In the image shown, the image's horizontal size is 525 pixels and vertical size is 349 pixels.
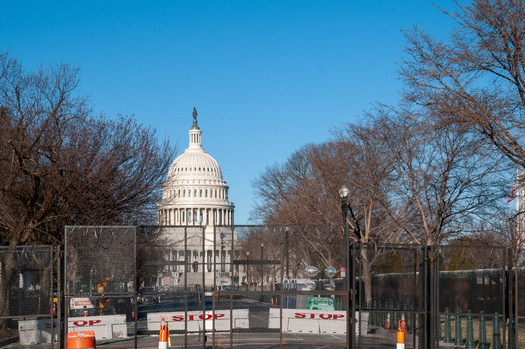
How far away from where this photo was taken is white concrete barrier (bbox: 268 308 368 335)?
23812mm

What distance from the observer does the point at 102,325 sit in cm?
2198

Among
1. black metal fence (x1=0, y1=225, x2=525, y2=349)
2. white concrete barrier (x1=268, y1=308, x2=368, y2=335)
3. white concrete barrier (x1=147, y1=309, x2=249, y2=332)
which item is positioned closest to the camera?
black metal fence (x1=0, y1=225, x2=525, y2=349)

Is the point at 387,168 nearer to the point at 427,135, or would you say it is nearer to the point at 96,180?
the point at 96,180

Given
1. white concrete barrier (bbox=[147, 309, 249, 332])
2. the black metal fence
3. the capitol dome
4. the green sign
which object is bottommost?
the green sign

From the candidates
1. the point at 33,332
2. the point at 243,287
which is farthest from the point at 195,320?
the point at 33,332

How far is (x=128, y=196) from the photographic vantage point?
2886 centimetres

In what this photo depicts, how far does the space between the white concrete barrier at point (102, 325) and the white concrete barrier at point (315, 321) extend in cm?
524

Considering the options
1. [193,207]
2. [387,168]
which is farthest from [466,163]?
[193,207]

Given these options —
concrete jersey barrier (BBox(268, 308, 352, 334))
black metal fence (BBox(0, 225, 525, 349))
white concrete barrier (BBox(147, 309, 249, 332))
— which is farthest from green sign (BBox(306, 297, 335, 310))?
white concrete barrier (BBox(147, 309, 249, 332))

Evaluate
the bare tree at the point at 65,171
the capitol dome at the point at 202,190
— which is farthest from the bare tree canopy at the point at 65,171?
the capitol dome at the point at 202,190

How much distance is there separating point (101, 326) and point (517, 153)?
1327 cm

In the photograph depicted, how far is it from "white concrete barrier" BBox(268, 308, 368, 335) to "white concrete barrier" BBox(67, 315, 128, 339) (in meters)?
5.24

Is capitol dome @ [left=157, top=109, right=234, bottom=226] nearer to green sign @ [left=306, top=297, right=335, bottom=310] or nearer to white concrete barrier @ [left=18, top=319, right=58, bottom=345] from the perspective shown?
green sign @ [left=306, top=297, right=335, bottom=310]

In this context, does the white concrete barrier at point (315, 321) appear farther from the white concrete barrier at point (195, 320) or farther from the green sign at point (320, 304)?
the green sign at point (320, 304)
